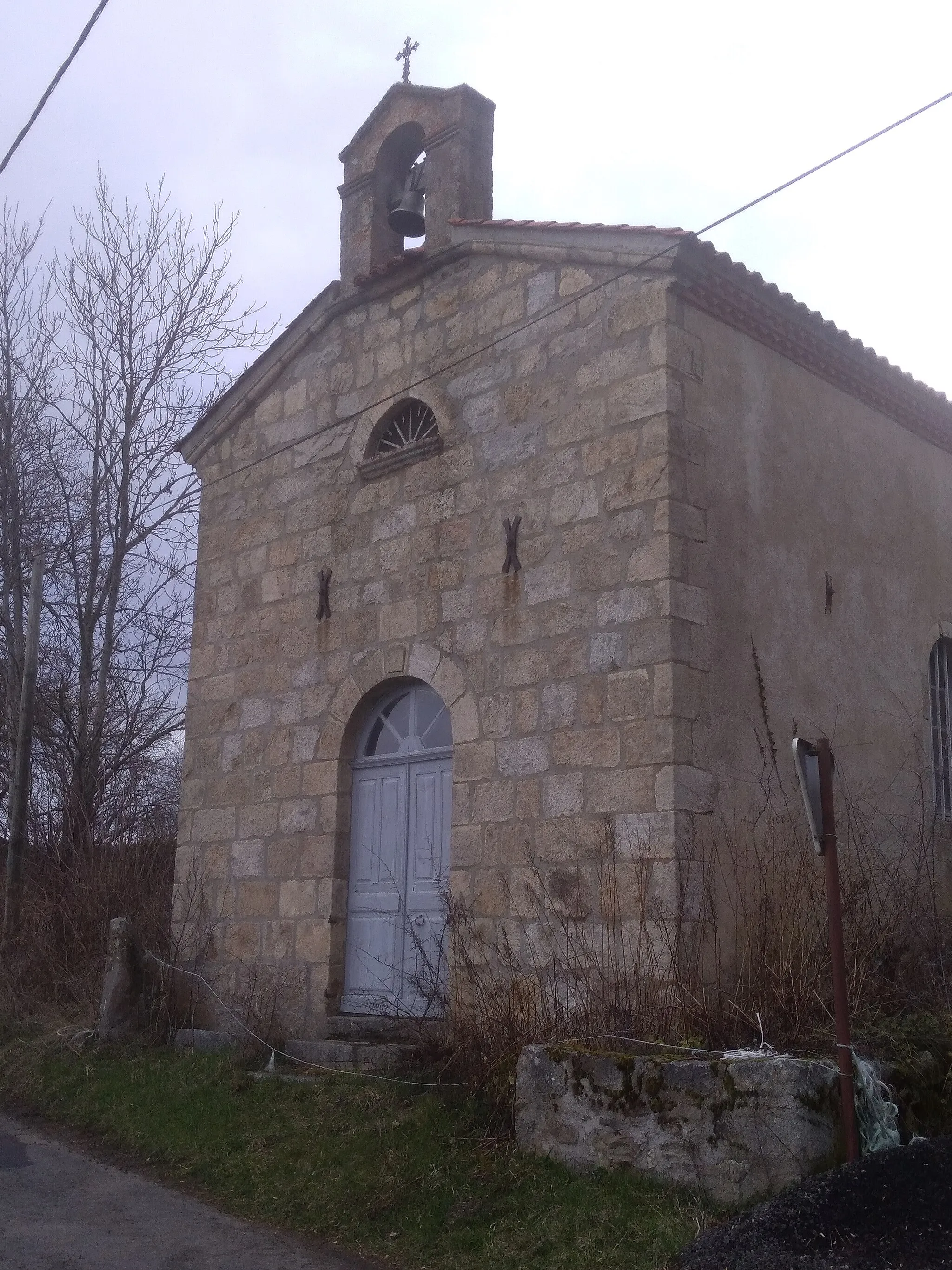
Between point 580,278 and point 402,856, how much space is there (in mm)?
4104

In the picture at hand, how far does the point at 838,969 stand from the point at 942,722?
5.21m

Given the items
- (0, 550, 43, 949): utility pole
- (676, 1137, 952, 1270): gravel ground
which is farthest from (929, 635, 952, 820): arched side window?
(0, 550, 43, 949): utility pole

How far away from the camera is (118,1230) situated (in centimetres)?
614

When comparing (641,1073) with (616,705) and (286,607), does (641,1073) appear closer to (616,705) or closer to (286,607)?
(616,705)

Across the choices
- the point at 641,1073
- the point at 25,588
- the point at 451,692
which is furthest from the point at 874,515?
the point at 25,588

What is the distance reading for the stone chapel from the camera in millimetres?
7742

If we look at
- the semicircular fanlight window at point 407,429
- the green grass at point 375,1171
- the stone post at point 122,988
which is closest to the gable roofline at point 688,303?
the semicircular fanlight window at point 407,429

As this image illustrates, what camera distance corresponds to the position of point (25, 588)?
57.6 feet

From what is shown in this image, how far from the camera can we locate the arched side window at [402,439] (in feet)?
30.3

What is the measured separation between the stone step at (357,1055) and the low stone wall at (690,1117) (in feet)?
4.57

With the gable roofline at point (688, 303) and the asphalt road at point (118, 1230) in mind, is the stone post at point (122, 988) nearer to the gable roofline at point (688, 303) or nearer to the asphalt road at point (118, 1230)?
the asphalt road at point (118, 1230)

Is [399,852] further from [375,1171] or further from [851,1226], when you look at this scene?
[851,1226]

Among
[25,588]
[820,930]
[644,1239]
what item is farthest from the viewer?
[25,588]

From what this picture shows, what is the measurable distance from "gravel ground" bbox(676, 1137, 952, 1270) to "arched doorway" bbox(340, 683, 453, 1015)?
11.7 feet
